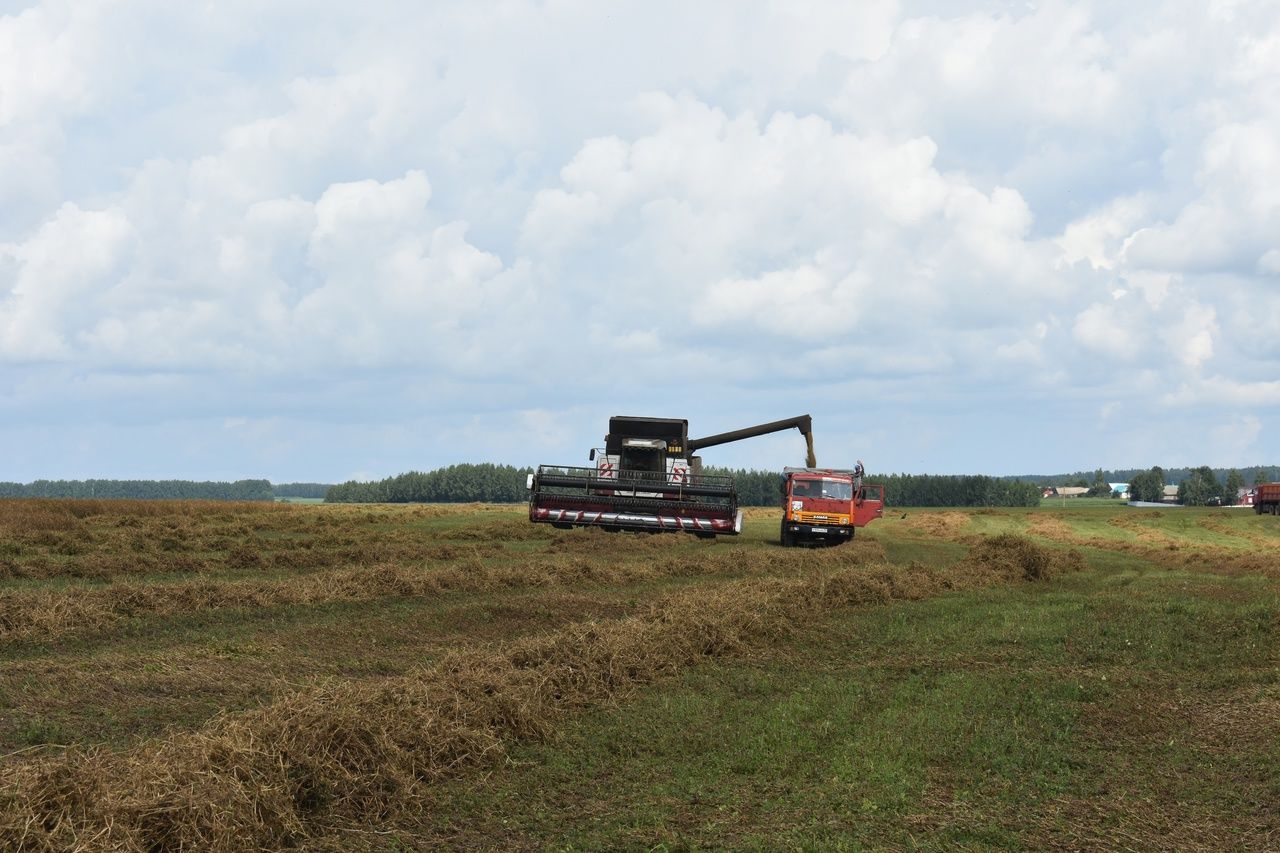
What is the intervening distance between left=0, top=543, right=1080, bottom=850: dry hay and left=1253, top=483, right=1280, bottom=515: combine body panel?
8367cm

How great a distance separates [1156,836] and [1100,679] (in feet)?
19.0

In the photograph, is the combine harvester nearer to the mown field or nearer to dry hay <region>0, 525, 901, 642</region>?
dry hay <region>0, 525, 901, 642</region>

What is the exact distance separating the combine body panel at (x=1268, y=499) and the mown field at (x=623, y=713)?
68.7 meters

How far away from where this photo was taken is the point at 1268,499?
8362 centimetres

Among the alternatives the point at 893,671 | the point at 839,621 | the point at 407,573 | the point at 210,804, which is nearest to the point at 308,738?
the point at 210,804

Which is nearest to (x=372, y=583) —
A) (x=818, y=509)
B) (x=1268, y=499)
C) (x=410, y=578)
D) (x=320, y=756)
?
(x=410, y=578)

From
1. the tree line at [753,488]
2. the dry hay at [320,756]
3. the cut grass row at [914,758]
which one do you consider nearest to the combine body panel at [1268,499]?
the tree line at [753,488]

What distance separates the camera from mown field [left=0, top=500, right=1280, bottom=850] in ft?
24.5

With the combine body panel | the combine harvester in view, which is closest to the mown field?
the combine harvester

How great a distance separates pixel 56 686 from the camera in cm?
1139

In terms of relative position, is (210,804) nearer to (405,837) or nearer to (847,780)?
(405,837)

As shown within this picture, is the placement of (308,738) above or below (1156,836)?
above

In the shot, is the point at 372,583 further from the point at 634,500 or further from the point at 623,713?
the point at 634,500

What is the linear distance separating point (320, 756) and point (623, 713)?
3684 millimetres
